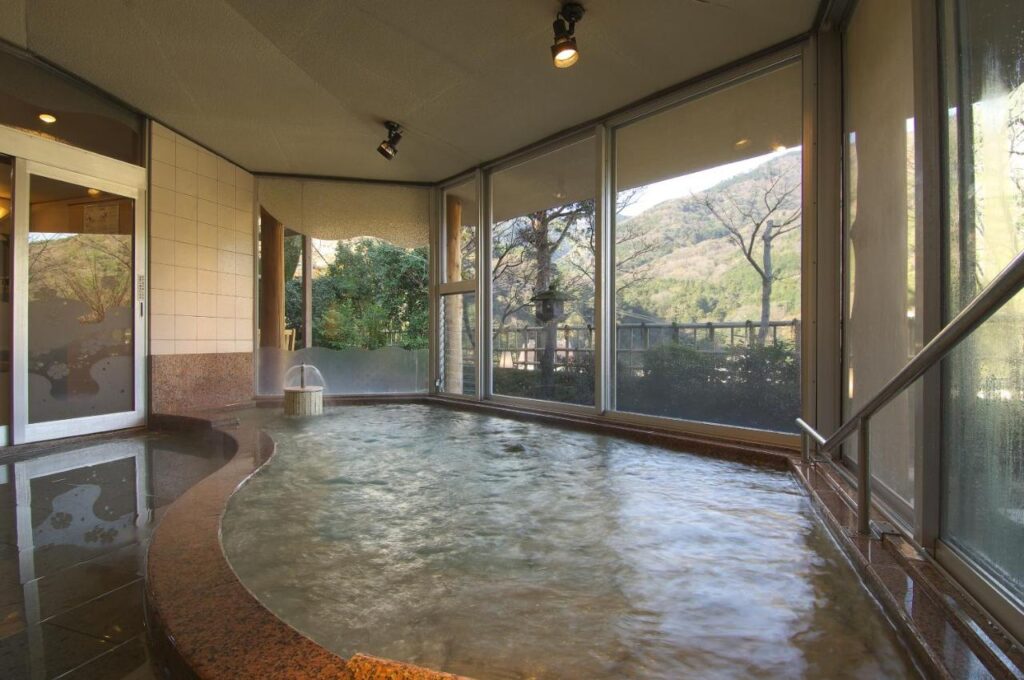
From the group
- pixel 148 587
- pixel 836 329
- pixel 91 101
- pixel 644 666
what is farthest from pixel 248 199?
pixel 644 666

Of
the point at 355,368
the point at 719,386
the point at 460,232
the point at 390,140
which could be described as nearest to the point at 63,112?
the point at 390,140

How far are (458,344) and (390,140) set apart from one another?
2341 mm

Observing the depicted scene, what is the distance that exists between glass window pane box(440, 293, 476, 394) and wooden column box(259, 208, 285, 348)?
6.01ft

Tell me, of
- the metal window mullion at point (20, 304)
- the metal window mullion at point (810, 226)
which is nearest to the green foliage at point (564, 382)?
the metal window mullion at point (810, 226)

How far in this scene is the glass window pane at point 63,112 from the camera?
366 centimetres

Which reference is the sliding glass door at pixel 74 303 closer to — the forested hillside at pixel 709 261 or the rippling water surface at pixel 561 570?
the rippling water surface at pixel 561 570

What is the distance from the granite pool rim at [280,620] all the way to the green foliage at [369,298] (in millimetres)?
4156

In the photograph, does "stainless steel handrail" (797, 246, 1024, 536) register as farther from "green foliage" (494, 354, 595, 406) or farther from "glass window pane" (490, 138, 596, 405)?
"glass window pane" (490, 138, 596, 405)

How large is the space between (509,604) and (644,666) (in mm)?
428

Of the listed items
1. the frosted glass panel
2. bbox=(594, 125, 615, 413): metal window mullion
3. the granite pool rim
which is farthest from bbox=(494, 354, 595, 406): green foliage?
Answer: the granite pool rim

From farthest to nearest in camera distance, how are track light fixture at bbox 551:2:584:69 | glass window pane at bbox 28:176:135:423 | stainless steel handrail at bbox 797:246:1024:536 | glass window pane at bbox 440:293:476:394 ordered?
glass window pane at bbox 440:293:476:394, glass window pane at bbox 28:176:135:423, track light fixture at bbox 551:2:584:69, stainless steel handrail at bbox 797:246:1024:536

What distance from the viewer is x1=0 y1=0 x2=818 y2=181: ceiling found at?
3.14m

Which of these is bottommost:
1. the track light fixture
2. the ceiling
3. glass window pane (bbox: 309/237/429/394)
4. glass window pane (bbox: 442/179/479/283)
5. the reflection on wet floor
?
the reflection on wet floor

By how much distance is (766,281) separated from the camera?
3.61 meters
